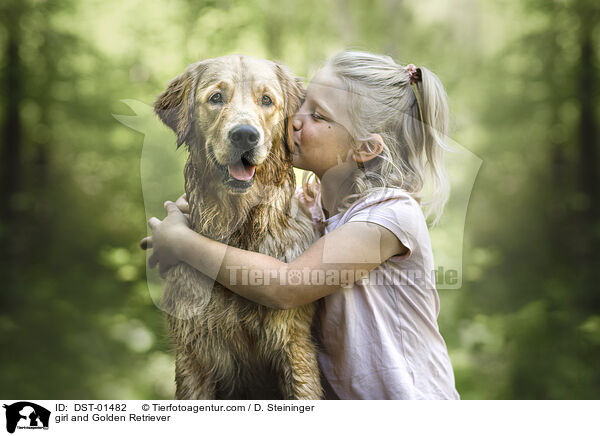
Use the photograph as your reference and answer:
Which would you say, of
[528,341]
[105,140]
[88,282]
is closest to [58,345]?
[88,282]

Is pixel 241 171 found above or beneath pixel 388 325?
above

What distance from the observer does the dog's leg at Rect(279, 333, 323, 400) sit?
1.17m

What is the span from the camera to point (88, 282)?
1380mm

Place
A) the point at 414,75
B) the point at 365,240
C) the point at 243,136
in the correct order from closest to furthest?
1. the point at 243,136
2. the point at 365,240
3. the point at 414,75

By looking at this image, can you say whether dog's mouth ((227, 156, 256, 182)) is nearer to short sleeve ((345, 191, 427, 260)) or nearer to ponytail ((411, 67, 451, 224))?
short sleeve ((345, 191, 427, 260))

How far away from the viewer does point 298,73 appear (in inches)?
49.3

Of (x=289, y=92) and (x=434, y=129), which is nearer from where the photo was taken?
(x=289, y=92)

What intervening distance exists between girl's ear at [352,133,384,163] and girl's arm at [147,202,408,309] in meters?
0.19

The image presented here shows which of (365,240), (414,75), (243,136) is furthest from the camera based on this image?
(414,75)
